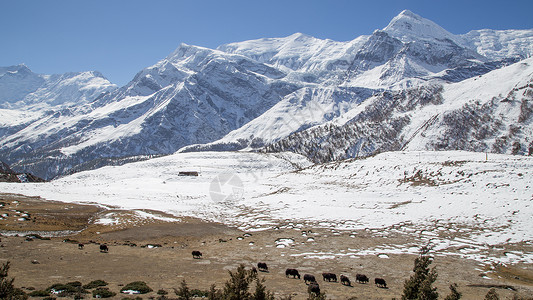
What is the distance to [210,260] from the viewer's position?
88.2ft

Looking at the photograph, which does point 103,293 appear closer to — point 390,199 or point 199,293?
point 199,293

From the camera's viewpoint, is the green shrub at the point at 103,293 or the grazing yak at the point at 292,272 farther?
the grazing yak at the point at 292,272

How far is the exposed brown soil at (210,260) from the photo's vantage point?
66.1 feet

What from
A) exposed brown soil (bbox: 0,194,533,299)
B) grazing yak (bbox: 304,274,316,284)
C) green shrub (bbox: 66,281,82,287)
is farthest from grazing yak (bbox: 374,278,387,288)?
green shrub (bbox: 66,281,82,287)

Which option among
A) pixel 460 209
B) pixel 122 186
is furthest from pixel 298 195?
pixel 122 186

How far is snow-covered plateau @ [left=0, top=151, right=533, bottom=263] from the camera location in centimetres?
3362

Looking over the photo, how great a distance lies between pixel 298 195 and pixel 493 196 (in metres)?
32.2

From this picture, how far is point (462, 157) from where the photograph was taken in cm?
6894

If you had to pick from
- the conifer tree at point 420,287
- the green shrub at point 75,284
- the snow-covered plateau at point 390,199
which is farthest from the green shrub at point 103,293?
the snow-covered plateau at point 390,199

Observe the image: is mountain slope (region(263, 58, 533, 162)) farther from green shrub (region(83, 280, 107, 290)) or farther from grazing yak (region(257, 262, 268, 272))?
green shrub (region(83, 280, 107, 290))

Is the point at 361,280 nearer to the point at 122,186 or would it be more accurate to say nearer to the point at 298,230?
the point at 298,230

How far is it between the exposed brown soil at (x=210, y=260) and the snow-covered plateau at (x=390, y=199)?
3427 mm

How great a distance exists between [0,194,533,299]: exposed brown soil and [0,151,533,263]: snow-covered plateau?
3427 mm

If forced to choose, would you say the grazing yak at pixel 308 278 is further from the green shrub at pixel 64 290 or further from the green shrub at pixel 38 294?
the green shrub at pixel 38 294
